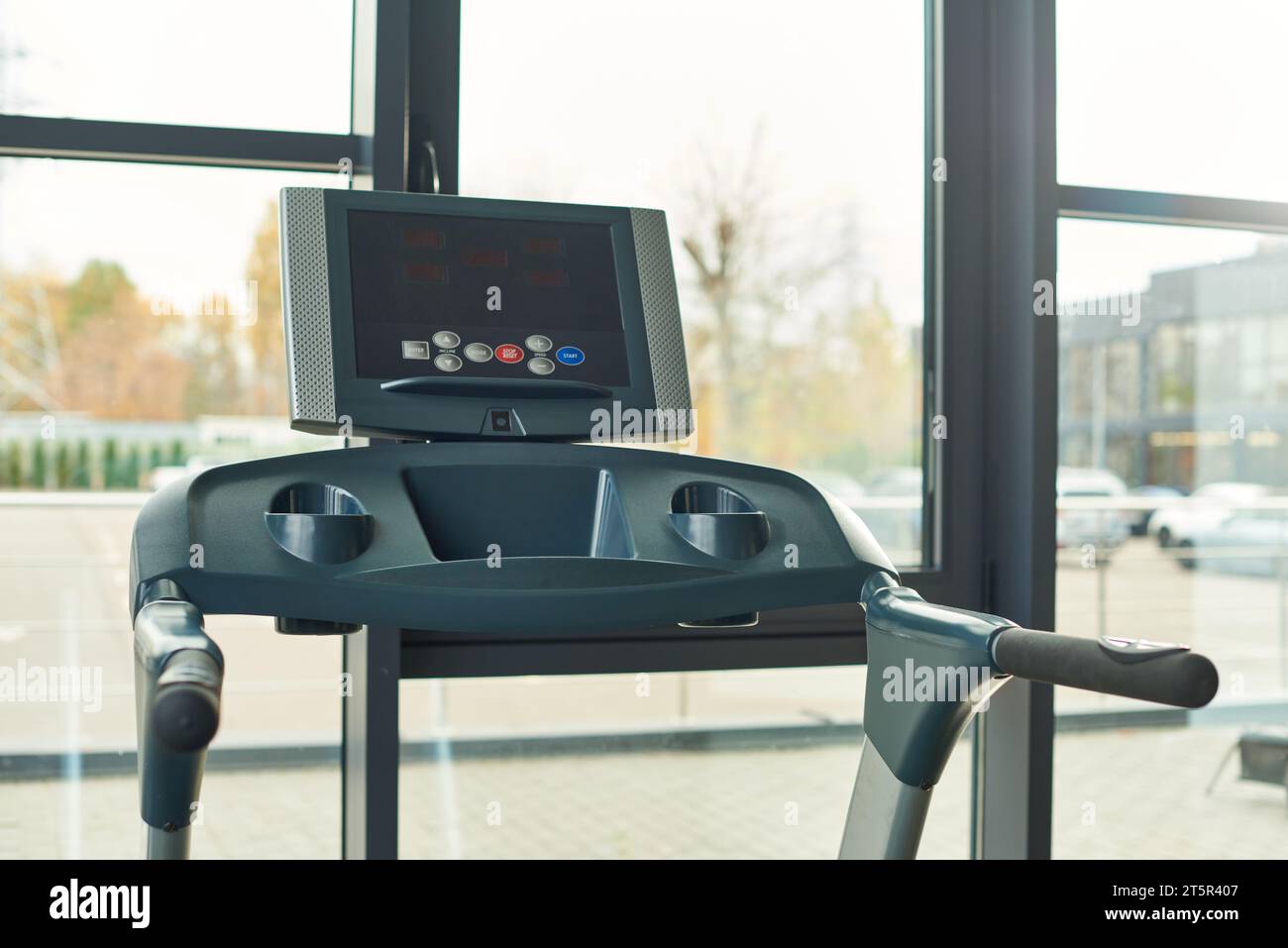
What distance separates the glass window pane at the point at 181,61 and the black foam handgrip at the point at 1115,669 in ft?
4.66

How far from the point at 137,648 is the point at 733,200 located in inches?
58.2

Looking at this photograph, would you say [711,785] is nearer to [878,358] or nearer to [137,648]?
[878,358]

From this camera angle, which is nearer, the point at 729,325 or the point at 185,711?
the point at 185,711

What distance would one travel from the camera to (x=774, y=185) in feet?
6.96

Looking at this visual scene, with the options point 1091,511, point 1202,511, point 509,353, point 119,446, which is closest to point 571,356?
point 509,353

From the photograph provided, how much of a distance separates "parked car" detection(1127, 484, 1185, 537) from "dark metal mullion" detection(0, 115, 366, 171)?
1.63 m

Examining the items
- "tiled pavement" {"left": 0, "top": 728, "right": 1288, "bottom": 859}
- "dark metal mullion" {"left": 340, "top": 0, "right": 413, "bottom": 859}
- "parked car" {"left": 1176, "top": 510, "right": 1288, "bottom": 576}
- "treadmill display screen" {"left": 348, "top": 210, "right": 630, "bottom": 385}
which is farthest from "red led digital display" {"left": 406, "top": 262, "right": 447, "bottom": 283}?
"parked car" {"left": 1176, "top": 510, "right": 1288, "bottom": 576}

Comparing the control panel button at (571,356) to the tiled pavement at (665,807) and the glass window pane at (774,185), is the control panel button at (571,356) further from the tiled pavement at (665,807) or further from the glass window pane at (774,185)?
the tiled pavement at (665,807)

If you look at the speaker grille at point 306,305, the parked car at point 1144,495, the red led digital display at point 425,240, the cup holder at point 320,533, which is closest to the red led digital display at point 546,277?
the red led digital display at point 425,240

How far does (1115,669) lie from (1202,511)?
65.7 inches

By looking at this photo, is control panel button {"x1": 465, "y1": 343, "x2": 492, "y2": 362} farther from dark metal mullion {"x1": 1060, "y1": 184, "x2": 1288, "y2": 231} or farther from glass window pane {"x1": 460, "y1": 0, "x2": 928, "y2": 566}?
dark metal mullion {"x1": 1060, "y1": 184, "x2": 1288, "y2": 231}

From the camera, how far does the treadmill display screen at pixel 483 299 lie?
4.09 ft

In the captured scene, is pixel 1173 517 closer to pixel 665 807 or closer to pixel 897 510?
pixel 897 510
